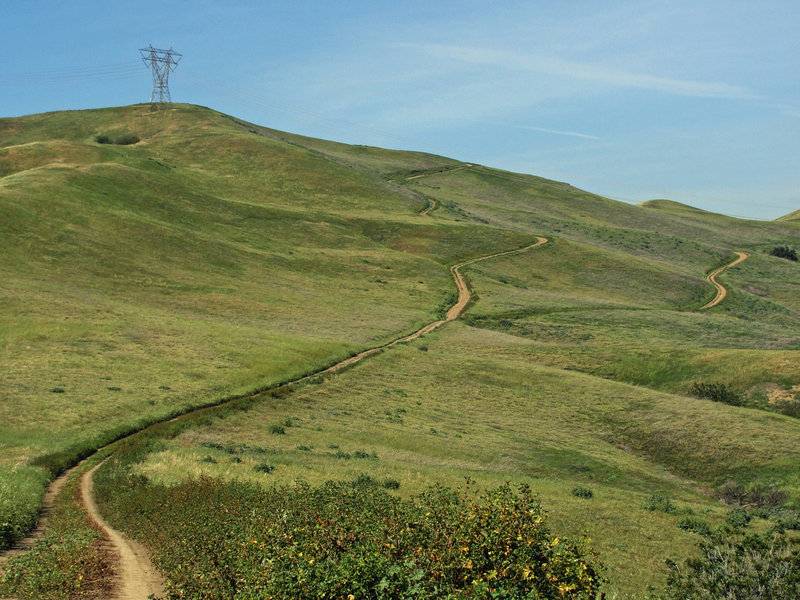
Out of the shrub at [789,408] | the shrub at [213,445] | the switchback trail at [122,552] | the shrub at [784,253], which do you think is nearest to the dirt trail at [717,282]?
the shrub at [784,253]

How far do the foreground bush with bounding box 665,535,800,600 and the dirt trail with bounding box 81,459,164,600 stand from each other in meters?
10.7

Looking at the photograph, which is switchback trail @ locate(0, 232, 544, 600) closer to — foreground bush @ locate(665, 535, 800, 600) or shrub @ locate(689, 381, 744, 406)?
foreground bush @ locate(665, 535, 800, 600)

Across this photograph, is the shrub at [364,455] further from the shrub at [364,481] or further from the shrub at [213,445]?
the shrub at [213,445]

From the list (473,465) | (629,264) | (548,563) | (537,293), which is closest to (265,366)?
(473,465)

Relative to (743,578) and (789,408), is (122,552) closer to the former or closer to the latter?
(743,578)

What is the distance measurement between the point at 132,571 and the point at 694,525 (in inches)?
700

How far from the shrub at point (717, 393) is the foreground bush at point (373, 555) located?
3580cm

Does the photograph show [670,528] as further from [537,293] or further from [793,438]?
[537,293]

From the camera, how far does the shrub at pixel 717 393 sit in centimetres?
4566

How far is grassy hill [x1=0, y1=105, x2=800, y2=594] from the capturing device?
94.9ft

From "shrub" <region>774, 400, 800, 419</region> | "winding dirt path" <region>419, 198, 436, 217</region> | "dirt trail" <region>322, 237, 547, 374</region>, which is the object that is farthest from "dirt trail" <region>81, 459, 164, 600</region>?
"winding dirt path" <region>419, 198, 436, 217</region>

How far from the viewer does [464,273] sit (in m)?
93.0

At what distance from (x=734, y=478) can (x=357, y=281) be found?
5463cm

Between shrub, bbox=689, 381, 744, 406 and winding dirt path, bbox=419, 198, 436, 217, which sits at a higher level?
winding dirt path, bbox=419, 198, 436, 217
